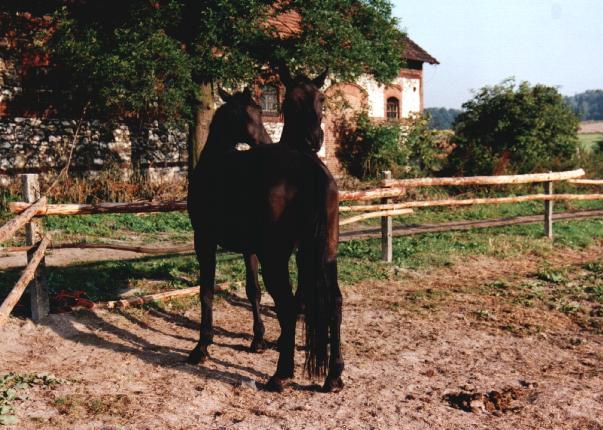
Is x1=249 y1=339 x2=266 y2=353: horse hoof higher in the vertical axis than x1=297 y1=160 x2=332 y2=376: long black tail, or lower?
lower

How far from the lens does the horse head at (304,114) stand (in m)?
4.59

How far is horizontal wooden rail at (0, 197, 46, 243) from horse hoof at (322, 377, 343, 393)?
2.83 m

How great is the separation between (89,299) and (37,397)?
271cm

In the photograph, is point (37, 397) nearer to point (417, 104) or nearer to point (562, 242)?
point (562, 242)

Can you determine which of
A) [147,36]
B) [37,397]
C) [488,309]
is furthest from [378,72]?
[37,397]

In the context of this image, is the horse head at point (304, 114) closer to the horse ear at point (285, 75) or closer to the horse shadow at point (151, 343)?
the horse ear at point (285, 75)

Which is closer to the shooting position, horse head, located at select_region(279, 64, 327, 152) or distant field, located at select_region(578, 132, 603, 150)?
horse head, located at select_region(279, 64, 327, 152)

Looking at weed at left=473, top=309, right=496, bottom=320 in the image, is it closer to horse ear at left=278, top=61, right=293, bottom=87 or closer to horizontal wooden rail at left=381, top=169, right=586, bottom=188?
horizontal wooden rail at left=381, top=169, right=586, bottom=188

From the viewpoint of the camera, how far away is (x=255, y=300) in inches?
207

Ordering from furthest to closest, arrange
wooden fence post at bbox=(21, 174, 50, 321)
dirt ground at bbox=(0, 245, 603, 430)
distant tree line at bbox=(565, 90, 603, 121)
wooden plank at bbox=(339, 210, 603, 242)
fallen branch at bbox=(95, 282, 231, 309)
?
1. distant tree line at bbox=(565, 90, 603, 121)
2. wooden plank at bbox=(339, 210, 603, 242)
3. fallen branch at bbox=(95, 282, 231, 309)
4. wooden fence post at bbox=(21, 174, 50, 321)
5. dirt ground at bbox=(0, 245, 603, 430)

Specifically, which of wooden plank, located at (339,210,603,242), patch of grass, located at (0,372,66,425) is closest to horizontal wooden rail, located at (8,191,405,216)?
patch of grass, located at (0,372,66,425)

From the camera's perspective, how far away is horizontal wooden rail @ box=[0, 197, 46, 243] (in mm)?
4553

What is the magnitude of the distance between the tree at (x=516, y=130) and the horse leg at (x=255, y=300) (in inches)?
509

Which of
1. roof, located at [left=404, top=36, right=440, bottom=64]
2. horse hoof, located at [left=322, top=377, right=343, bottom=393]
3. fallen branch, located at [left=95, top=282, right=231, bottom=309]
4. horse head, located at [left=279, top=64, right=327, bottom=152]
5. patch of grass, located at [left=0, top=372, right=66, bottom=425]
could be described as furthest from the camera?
roof, located at [left=404, top=36, right=440, bottom=64]
